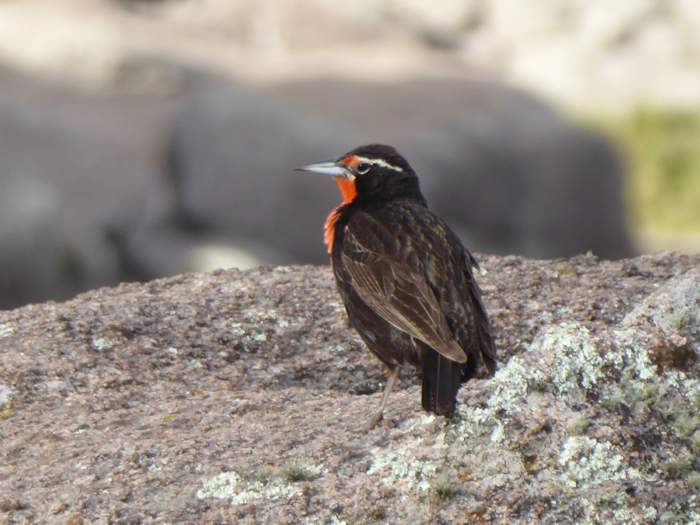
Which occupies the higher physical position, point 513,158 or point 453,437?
point 513,158

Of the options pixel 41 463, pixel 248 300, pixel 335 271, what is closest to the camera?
pixel 41 463

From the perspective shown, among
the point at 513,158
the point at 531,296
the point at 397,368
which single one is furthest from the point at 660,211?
the point at 397,368

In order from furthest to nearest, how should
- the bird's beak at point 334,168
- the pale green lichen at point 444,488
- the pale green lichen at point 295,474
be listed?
the bird's beak at point 334,168 → the pale green lichen at point 295,474 → the pale green lichen at point 444,488

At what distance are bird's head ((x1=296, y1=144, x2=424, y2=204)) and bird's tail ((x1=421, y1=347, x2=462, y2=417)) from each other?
1224mm

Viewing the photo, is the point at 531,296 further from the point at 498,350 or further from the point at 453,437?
the point at 453,437

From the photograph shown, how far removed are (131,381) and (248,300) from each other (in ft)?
3.16

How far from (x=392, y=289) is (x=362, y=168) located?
954 millimetres

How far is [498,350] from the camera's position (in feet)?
13.4

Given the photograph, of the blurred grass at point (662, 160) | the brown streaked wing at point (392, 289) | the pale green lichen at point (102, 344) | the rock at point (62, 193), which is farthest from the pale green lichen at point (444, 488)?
the blurred grass at point (662, 160)

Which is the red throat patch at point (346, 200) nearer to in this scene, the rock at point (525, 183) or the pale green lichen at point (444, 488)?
the pale green lichen at point (444, 488)

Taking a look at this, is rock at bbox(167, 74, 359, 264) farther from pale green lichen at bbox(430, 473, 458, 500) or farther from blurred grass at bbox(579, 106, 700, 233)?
blurred grass at bbox(579, 106, 700, 233)

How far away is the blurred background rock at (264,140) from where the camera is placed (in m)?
11.3

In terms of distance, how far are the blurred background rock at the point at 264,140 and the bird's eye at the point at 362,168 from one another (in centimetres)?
689

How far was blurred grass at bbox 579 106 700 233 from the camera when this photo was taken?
19031mm
